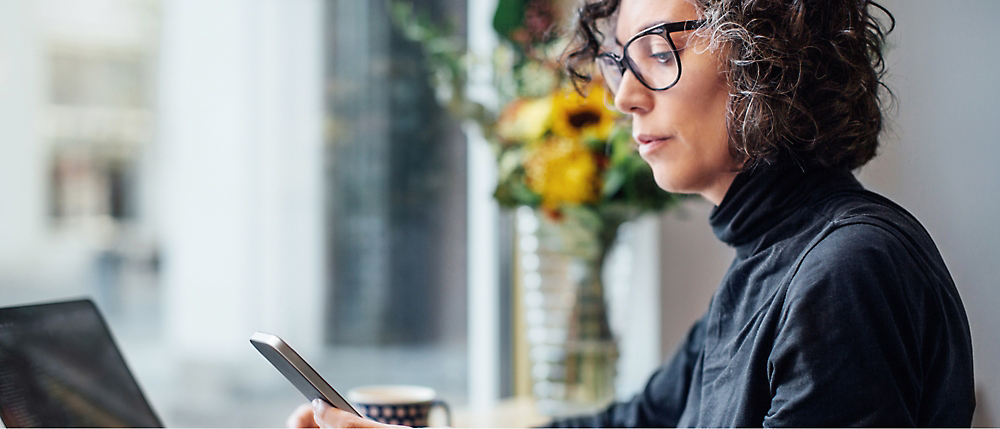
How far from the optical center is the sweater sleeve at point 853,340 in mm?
548

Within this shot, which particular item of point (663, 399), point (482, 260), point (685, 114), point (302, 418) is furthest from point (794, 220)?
point (482, 260)

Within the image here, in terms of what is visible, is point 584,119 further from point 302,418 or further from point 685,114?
point 302,418

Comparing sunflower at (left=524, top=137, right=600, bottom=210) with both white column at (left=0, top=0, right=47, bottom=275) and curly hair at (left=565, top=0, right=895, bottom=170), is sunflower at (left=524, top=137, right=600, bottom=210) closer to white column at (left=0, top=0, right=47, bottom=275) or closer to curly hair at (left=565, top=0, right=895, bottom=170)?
curly hair at (left=565, top=0, right=895, bottom=170)

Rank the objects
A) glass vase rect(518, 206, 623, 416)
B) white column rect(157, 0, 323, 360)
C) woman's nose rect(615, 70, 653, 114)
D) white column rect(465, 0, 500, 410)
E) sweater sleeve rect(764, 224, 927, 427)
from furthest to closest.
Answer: white column rect(465, 0, 500, 410) < white column rect(157, 0, 323, 360) < glass vase rect(518, 206, 623, 416) < woman's nose rect(615, 70, 653, 114) < sweater sleeve rect(764, 224, 927, 427)

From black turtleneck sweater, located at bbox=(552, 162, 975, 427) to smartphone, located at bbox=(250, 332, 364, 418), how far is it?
350mm

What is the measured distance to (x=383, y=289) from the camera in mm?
1694

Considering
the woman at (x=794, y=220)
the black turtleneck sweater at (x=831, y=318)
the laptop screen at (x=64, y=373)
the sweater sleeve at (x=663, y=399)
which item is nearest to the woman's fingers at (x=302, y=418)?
the woman at (x=794, y=220)

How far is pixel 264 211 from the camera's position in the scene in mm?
1519

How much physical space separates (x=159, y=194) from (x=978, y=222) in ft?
4.44

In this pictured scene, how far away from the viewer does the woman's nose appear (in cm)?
77

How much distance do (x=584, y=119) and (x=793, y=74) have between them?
19.8 inches

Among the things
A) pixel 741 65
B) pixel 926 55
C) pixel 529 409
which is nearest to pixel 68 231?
pixel 529 409

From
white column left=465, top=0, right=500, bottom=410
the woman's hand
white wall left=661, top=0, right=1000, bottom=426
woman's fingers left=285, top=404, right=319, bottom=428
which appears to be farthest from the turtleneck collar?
white column left=465, top=0, right=500, bottom=410

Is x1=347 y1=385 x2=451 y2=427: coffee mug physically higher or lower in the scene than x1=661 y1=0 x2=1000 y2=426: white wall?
lower
